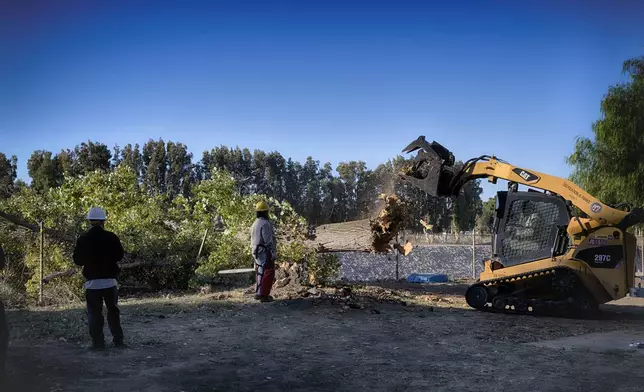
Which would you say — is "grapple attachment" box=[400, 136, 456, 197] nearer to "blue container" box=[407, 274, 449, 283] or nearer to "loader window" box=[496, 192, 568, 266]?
"loader window" box=[496, 192, 568, 266]

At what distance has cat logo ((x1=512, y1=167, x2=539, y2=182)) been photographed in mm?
10430

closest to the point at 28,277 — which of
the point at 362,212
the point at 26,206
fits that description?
the point at 26,206

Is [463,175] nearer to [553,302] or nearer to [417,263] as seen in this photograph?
[553,302]

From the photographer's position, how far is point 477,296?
10852mm

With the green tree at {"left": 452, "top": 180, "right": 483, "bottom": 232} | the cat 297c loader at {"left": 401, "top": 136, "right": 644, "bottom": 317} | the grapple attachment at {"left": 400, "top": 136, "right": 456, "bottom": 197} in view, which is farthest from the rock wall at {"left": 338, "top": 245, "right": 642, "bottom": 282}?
the green tree at {"left": 452, "top": 180, "right": 483, "bottom": 232}

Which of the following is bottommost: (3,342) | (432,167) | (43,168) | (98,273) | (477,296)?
(477,296)

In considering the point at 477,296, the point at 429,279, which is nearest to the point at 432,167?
the point at 477,296

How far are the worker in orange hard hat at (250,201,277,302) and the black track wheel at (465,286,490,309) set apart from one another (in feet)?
12.3

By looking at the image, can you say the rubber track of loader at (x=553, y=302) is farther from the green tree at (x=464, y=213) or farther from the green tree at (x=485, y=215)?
the green tree at (x=485, y=215)

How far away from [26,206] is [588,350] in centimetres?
1181

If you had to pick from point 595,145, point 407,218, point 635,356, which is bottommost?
point 635,356

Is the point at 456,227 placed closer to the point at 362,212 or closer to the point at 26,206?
the point at 362,212

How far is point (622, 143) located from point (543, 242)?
408 inches

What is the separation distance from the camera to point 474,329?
8.55 m
